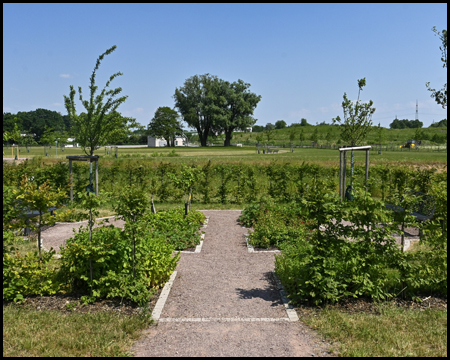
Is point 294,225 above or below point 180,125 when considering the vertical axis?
below

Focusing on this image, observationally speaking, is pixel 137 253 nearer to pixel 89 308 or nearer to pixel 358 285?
pixel 89 308

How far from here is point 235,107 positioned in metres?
79.3

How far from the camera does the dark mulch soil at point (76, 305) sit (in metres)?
5.06

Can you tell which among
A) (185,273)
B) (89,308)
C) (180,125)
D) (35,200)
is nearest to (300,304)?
(185,273)

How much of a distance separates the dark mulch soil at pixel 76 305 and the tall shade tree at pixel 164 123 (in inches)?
3045

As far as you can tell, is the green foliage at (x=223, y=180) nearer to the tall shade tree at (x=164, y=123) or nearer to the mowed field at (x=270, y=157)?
the mowed field at (x=270, y=157)

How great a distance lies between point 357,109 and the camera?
53.5ft

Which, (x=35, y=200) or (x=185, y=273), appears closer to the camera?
(x=35, y=200)

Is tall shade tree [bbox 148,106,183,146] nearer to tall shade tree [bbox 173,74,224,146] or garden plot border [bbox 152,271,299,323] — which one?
tall shade tree [bbox 173,74,224,146]

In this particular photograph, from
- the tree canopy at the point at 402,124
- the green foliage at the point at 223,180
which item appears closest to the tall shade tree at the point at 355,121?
the green foliage at the point at 223,180

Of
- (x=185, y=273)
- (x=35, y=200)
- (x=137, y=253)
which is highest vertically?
(x=35, y=200)

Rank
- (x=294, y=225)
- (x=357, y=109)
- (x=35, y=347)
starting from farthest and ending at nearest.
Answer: (x=357, y=109) < (x=294, y=225) < (x=35, y=347)

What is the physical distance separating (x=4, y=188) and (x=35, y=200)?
0.50 metres

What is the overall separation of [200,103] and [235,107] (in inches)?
283
